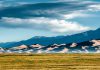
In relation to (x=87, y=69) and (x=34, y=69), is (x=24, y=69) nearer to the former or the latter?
(x=34, y=69)

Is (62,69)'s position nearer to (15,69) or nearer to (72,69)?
(72,69)

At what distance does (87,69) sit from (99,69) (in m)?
2.69

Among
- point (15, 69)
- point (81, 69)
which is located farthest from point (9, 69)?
point (81, 69)

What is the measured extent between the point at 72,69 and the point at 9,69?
1253cm

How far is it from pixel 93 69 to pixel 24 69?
536 inches

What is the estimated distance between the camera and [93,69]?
3155 inches

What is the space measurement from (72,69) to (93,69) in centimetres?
431

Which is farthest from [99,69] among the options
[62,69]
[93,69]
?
[62,69]

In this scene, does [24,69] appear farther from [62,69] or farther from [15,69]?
[62,69]

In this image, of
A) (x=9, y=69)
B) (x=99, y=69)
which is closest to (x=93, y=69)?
(x=99, y=69)

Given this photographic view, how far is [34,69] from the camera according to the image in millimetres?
80188

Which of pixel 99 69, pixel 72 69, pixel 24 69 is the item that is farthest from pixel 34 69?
pixel 99 69

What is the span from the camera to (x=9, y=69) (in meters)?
81.7

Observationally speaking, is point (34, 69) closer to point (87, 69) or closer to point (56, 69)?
point (56, 69)
